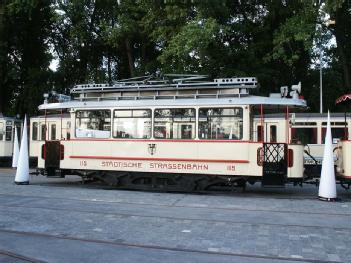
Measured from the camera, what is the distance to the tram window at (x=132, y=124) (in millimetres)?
15455

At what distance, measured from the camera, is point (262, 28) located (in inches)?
1105

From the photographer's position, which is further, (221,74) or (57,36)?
(57,36)

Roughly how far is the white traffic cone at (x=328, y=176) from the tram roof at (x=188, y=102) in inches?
66.1

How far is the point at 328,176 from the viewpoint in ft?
42.8

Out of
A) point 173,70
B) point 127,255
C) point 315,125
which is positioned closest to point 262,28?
point 173,70

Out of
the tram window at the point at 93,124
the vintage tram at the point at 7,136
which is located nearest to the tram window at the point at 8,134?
the vintage tram at the point at 7,136

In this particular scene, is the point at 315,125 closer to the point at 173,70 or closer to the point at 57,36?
the point at 173,70

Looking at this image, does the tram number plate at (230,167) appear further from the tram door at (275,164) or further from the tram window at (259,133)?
the tram window at (259,133)

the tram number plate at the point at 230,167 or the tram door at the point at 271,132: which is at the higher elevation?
the tram door at the point at 271,132

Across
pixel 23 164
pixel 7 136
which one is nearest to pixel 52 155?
pixel 23 164

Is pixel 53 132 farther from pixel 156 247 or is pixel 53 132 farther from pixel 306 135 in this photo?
pixel 156 247

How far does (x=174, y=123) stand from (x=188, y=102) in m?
0.75

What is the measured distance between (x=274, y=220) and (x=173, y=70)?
53.9ft

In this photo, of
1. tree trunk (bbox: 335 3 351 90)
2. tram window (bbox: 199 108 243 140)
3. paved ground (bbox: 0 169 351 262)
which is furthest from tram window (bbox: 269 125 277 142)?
tree trunk (bbox: 335 3 351 90)
